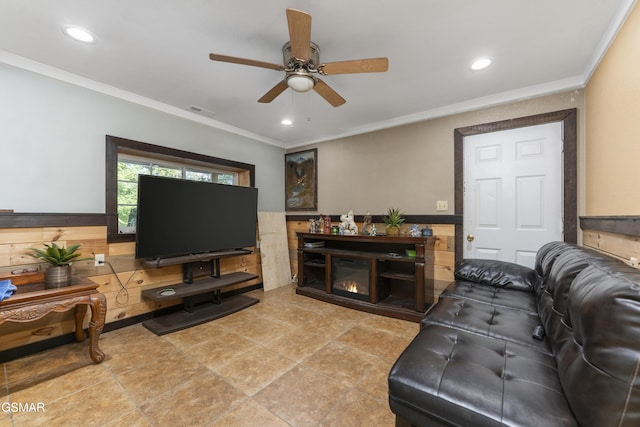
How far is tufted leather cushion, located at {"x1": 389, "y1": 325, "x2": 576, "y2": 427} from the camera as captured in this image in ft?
3.12

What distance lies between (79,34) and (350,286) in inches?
143

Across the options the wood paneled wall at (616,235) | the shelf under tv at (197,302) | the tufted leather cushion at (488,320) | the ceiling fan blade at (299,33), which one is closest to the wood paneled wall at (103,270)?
the shelf under tv at (197,302)

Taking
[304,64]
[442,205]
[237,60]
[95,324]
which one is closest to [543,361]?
[442,205]

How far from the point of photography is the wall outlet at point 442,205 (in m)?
3.23

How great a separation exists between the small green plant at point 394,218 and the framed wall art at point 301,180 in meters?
1.37

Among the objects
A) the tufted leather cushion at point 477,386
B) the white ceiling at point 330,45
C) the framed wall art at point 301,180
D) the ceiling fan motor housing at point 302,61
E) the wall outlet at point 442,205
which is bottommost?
the tufted leather cushion at point 477,386

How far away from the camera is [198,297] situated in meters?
3.45

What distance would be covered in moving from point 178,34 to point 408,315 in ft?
11.3

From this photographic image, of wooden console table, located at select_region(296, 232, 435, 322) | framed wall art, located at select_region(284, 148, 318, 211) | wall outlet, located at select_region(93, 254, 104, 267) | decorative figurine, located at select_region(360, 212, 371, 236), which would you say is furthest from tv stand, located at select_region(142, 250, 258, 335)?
decorative figurine, located at select_region(360, 212, 371, 236)

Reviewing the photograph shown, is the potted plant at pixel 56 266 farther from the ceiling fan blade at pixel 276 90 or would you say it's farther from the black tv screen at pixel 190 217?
the ceiling fan blade at pixel 276 90

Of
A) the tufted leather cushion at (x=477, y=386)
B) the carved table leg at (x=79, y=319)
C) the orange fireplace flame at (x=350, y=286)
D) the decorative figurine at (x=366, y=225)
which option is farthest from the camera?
the decorative figurine at (x=366, y=225)

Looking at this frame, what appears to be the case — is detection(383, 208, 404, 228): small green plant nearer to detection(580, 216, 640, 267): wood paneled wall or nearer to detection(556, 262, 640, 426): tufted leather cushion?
detection(580, 216, 640, 267): wood paneled wall

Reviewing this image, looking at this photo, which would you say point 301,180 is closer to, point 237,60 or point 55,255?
point 237,60

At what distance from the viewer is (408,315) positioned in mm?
2949
